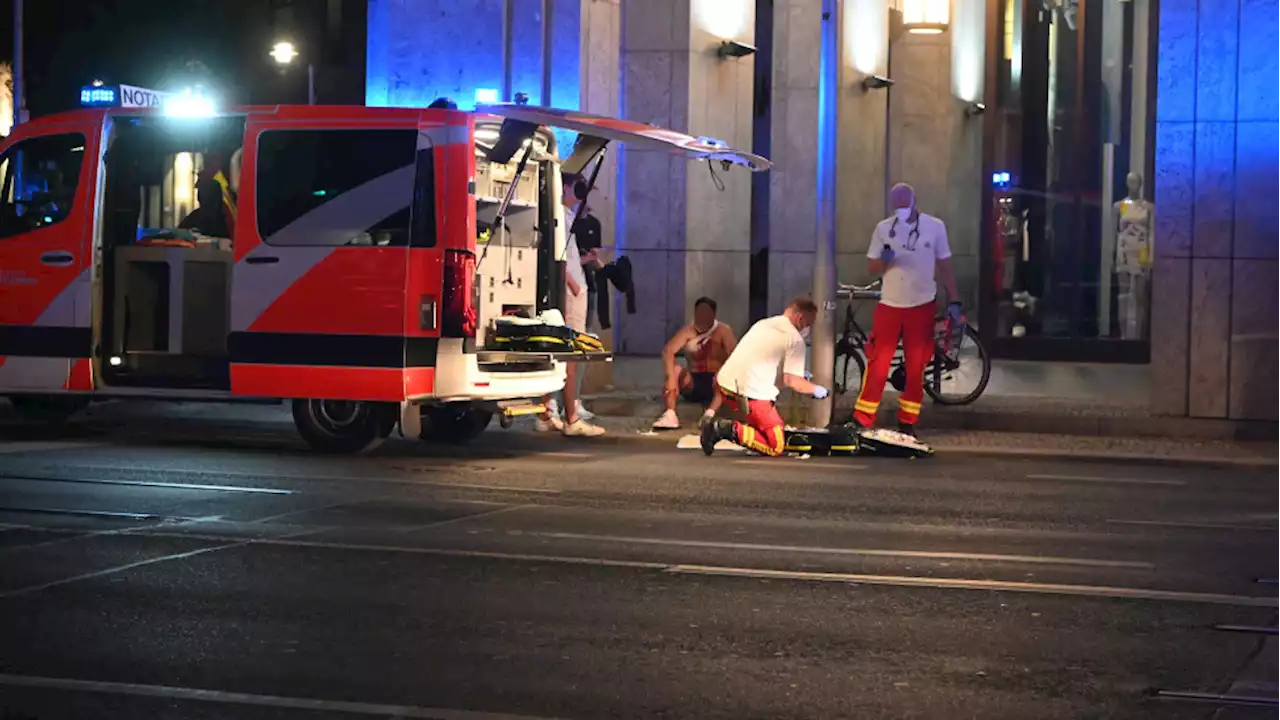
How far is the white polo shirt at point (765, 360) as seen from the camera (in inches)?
522

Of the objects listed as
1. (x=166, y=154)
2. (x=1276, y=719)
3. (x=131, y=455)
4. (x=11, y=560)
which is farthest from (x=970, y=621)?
(x=166, y=154)

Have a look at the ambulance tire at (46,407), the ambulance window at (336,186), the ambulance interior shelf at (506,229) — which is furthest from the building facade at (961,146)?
the ambulance tire at (46,407)

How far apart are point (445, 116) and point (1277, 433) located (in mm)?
7549

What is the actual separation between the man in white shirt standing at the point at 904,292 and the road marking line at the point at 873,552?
546 centimetres

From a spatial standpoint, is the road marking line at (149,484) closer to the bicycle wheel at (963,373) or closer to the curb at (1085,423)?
the curb at (1085,423)

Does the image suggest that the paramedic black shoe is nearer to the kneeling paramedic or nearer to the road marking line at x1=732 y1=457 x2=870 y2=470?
the kneeling paramedic

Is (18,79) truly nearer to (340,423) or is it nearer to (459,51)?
(459,51)

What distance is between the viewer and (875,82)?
90.3 ft

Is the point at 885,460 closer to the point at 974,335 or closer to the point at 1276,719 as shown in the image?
the point at 974,335

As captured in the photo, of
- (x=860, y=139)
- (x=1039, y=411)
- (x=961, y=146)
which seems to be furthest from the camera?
(x=961, y=146)

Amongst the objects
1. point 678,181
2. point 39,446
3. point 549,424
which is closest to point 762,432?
point 549,424

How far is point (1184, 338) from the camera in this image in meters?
15.2

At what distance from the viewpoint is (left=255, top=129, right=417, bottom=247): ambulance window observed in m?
12.2

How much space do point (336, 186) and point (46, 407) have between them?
3.66 m
